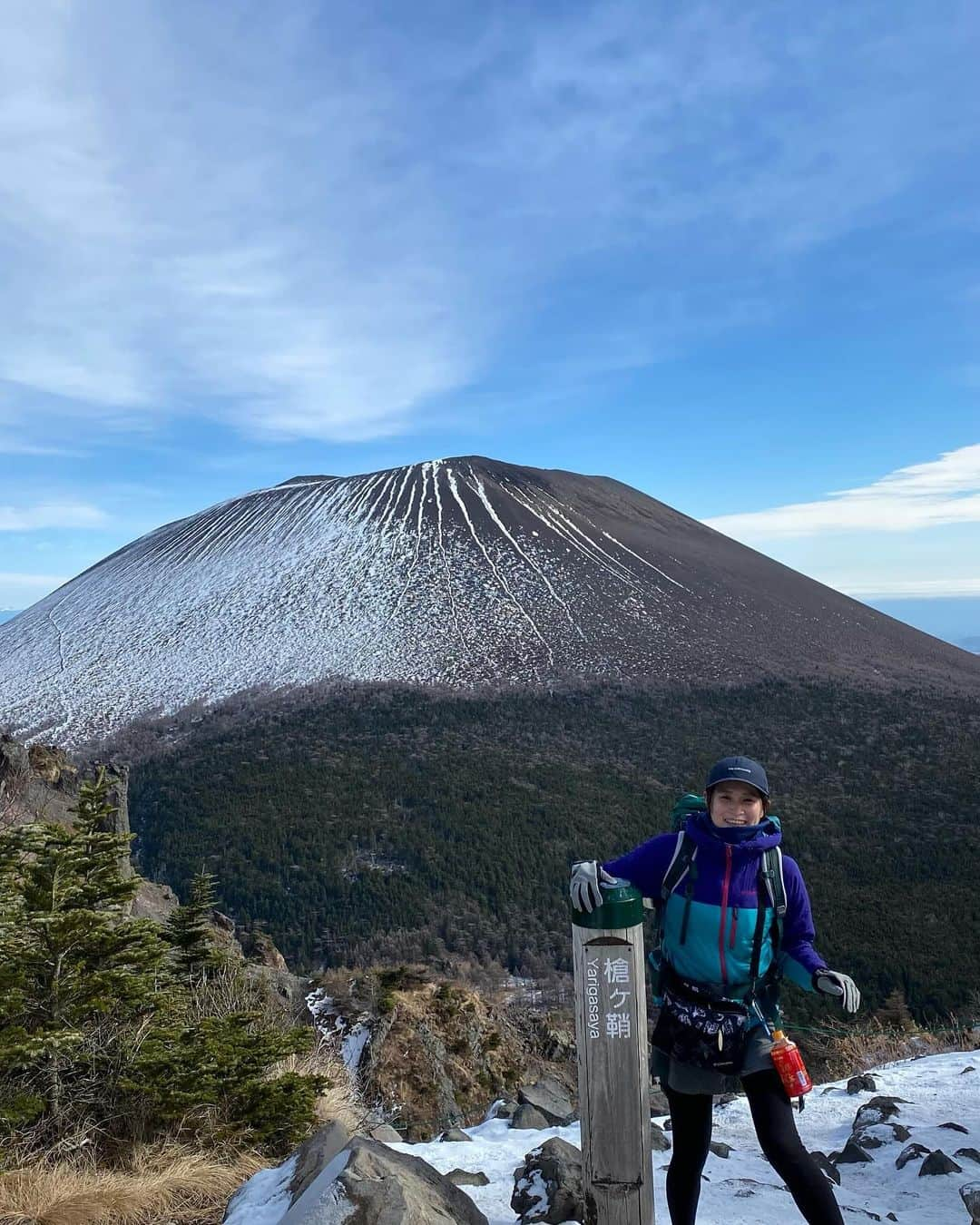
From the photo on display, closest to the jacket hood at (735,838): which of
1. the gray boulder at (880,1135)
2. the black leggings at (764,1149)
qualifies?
the black leggings at (764,1149)

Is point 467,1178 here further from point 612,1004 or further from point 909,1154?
point 909,1154

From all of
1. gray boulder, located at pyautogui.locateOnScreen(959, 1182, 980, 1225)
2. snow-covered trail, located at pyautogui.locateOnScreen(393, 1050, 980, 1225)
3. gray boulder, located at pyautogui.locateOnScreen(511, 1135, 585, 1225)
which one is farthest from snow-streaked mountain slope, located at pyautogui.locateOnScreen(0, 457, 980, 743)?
gray boulder, located at pyautogui.locateOnScreen(959, 1182, 980, 1225)

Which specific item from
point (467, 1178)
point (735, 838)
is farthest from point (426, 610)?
point (735, 838)

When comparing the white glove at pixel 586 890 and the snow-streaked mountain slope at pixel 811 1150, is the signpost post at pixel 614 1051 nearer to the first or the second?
the white glove at pixel 586 890

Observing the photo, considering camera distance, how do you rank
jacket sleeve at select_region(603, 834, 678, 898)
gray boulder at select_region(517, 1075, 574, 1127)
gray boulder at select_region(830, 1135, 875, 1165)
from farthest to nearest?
gray boulder at select_region(517, 1075, 574, 1127) → gray boulder at select_region(830, 1135, 875, 1165) → jacket sleeve at select_region(603, 834, 678, 898)

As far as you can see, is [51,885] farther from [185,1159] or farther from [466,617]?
[466,617]

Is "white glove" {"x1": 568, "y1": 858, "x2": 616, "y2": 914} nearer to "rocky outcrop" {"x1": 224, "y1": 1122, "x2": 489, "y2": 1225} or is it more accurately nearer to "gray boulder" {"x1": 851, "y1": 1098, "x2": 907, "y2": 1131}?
"rocky outcrop" {"x1": 224, "y1": 1122, "x2": 489, "y2": 1225}

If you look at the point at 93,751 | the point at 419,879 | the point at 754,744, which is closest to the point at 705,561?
the point at 754,744
